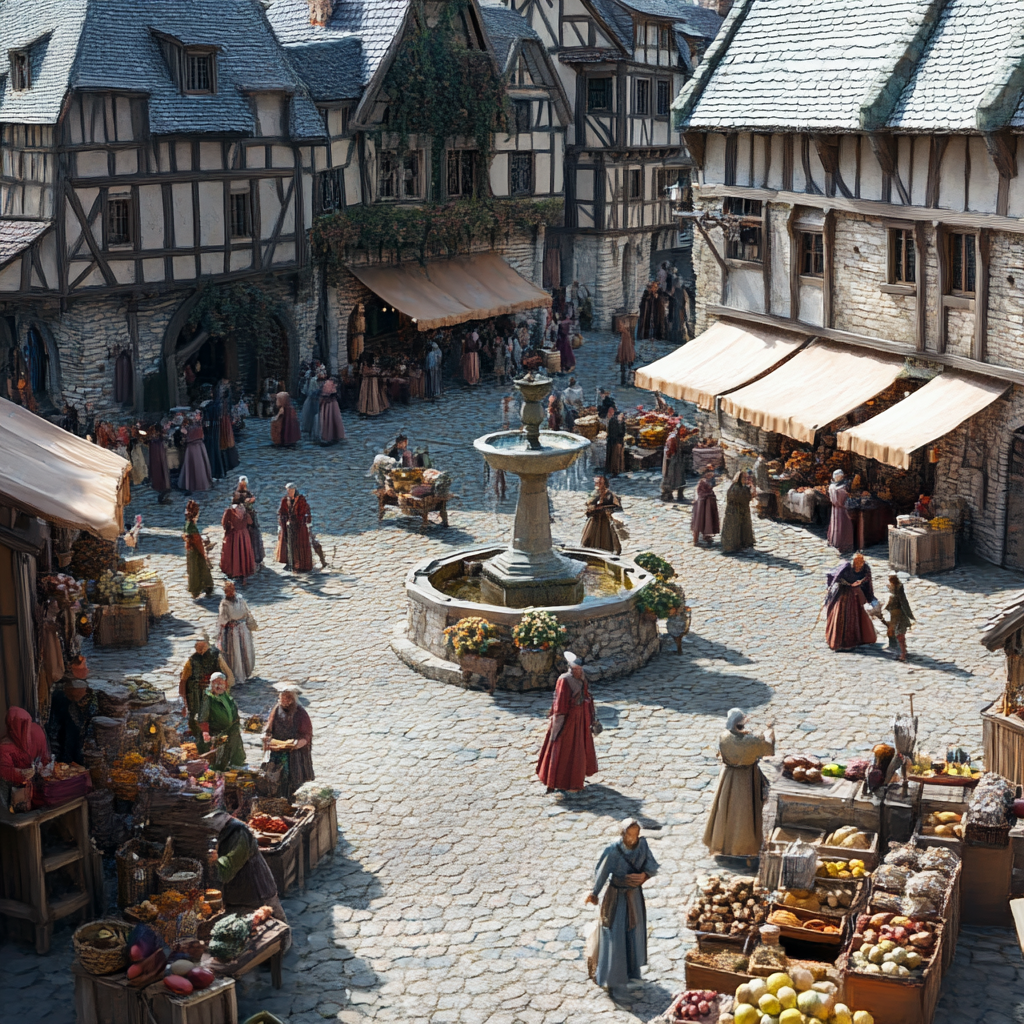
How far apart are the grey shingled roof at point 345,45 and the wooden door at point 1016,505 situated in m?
17.6

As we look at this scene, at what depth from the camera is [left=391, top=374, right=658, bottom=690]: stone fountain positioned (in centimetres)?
1862

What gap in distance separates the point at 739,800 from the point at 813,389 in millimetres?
12009

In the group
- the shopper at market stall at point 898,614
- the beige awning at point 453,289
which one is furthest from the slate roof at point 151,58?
the shopper at market stall at point 898,614

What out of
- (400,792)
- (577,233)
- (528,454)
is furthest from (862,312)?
(577,233)

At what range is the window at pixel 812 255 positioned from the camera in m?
25.6

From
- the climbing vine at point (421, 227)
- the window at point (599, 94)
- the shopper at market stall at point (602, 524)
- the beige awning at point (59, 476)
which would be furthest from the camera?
the window at point (599, 94)

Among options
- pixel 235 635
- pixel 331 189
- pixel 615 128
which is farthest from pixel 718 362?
pixel 615 128

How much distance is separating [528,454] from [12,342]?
53.0 ft

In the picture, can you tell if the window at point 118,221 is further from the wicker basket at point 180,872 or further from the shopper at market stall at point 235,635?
the wicker basket at point 180,872

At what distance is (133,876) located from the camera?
12.6m

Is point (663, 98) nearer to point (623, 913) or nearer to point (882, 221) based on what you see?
point (882, 221)

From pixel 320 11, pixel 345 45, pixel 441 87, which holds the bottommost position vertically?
pixel 441 87

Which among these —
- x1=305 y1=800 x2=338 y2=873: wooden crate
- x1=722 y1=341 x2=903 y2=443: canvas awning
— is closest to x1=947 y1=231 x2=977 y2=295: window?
x1=722 y1=341 x2=903 y2=443: canvas awning

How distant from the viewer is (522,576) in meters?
19.5
